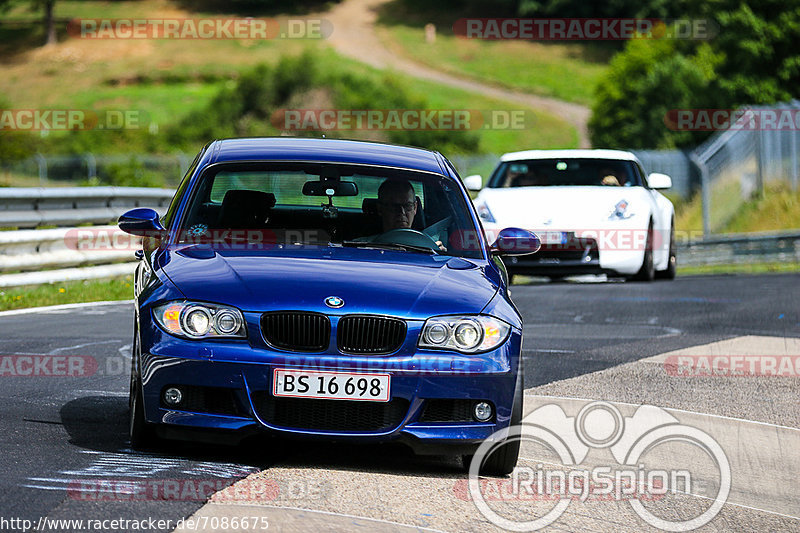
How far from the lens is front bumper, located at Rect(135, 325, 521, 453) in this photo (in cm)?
567

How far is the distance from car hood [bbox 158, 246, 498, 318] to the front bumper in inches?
8.4

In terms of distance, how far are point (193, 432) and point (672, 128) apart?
207ft

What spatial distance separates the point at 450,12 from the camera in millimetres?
124375

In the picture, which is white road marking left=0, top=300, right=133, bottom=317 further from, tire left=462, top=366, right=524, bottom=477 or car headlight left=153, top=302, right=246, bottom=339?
tire left=462, top=366, right=524, bottom=477

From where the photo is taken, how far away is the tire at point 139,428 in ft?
19.5

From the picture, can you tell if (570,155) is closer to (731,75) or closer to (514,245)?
(514,245)

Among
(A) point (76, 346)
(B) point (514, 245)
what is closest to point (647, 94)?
(A) point (76, 346)

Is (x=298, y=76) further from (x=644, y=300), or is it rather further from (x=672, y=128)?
(x=644, y=300)

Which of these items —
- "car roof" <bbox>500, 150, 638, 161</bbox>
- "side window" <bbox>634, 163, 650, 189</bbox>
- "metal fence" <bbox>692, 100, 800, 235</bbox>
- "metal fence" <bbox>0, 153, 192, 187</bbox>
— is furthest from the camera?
"metal fence" <bbox>0, 153, 192, 187</bbox>

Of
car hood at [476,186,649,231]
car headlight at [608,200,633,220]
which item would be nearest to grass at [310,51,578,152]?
car hood at [476,186,649,231]

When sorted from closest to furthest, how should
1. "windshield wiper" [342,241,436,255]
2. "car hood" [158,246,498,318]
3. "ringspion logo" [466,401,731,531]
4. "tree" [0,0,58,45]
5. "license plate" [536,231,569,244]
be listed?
"ringspion logo" [466,401,731,531] < "car hood" [158,246,498,318] < "windshield wiper" [342,241,436,255] < "license plate" [536,231,569,244] < "tree" [0,0,58,45]

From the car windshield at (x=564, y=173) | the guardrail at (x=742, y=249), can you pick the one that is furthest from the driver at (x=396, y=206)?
the guardrail at (x=742, y=249)

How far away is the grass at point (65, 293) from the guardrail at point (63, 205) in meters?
0.72

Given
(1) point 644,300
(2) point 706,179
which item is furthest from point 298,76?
(1) point 644,300
